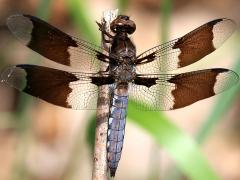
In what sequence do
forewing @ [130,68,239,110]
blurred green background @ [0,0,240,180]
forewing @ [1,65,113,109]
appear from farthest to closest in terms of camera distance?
blurred green background @ [0,0,240,180], forewing @ [130,68,239,110], forewing @ [1,65,113,109]

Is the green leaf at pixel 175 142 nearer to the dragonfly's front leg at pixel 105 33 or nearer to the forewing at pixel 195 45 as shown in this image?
the dragonfly's front leg at pixel 105 33

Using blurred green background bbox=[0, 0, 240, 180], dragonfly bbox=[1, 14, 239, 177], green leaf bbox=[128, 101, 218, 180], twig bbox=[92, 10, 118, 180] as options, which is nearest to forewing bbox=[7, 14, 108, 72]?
dragonfly bbox=[1, 14, 239, 177]

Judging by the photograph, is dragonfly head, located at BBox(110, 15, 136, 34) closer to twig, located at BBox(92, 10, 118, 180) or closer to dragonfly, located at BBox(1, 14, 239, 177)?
dragonfly, located at BBox(1, 14, 239, 177)

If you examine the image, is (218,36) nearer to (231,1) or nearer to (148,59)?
(148,59)

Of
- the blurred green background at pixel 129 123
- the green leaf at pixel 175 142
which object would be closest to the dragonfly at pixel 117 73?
the green leaf at pixel 175 142

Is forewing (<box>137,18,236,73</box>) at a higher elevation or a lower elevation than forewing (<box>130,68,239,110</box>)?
higher

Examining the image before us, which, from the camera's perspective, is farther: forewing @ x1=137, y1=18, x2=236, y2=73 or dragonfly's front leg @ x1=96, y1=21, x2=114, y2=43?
forewing @ x1=137, y1=18, x2=236, y2=73

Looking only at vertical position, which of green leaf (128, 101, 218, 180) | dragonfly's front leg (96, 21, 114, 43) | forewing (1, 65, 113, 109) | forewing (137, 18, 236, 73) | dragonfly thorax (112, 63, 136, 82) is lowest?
green leaf (128, 101, 218, 180)
